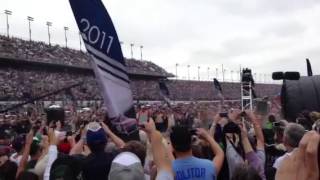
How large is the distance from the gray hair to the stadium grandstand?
92.2 feet

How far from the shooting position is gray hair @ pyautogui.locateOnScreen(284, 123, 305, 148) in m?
3.89

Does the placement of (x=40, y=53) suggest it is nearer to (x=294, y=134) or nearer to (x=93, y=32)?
(x=93, y=32)

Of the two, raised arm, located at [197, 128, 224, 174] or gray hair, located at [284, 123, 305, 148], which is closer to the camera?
gray hair, located at [284, 123, 305, 148]

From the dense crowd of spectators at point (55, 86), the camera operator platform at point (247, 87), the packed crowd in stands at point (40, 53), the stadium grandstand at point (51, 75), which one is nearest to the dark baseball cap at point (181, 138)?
the camera operator platform at point (247, 87)

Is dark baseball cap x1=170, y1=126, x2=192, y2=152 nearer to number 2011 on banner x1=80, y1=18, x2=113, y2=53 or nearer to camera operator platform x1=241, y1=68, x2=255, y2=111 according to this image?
number 2011 on banner x1=80, y1=18, x2=113, y2=53

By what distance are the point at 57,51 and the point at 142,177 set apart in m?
53.5

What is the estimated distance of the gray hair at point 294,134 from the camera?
389 centimetres

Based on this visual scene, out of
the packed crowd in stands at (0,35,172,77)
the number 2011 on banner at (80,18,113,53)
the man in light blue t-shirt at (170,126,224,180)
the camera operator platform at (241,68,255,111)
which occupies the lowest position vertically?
the man in light blue t-shirt at (170,126,224,180)

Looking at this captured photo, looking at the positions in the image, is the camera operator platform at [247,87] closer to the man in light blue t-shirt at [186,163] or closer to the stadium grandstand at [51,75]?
the man in light blue t-shirt at [186,163]

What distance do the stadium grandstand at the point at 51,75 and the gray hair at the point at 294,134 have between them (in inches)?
1106

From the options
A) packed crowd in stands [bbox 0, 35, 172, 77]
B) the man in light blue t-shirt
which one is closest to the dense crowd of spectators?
packed crowd in stands [bbox 0, 35, 172, 77]

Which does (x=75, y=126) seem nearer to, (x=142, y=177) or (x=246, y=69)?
(x=246, y=69)

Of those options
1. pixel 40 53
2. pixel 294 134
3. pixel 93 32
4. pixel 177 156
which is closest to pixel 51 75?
pixel 40 53

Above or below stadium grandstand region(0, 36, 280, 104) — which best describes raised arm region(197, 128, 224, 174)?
below
